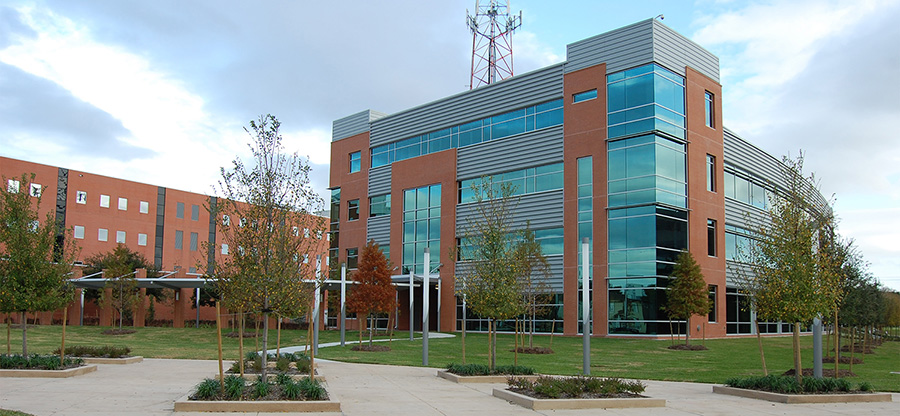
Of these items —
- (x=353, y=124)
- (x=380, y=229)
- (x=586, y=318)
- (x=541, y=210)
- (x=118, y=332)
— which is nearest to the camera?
(x=586, y=318)

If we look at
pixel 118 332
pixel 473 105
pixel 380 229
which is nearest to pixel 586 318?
pixel 473 105

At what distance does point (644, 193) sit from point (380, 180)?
2375cm

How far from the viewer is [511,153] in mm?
45438

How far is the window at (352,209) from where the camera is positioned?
57812 mm

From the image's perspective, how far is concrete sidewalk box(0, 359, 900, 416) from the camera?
1223 cm

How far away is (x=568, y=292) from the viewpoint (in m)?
41.1

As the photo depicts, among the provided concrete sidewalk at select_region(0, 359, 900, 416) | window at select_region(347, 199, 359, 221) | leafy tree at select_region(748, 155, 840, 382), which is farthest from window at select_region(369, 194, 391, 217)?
leafy tree at select_region(748, 155, 840, 382)

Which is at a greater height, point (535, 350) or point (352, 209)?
point (352, 209)

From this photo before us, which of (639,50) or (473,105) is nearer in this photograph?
(639,50)

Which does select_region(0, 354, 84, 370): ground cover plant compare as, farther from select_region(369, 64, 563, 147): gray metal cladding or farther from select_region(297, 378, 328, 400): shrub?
select_region(369, 64, 563, 147): gray metal cladding

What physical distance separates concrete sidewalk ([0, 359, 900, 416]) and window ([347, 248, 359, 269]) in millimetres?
37866

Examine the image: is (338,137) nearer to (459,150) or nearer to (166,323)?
(459,150)

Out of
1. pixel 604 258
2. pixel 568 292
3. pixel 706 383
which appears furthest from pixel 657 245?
pixel 706 383

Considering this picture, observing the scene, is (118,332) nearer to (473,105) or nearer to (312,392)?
(473,105)
